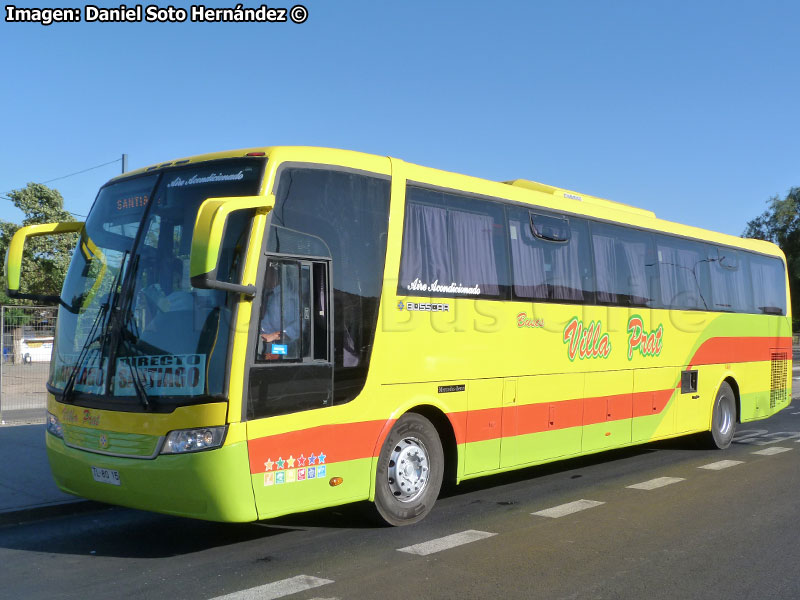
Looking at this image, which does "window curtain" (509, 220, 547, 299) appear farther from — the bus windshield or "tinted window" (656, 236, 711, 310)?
the bus windshield

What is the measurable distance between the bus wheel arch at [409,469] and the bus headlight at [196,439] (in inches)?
68.7

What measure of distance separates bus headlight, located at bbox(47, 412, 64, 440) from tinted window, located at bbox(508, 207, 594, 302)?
15.8 feet

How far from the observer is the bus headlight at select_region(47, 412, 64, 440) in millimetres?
6883

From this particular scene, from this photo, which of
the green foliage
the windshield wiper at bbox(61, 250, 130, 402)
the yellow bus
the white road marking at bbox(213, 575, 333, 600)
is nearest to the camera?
the white road marking at bbox(213, 575, 333, 600)

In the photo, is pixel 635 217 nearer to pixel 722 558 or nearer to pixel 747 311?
pixel 747 311

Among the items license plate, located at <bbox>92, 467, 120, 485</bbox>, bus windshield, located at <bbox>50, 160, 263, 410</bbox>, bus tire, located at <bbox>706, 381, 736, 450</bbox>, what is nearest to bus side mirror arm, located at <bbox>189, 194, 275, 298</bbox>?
bus windshield, located at <bbox>50, 160, 263, 410</bbox>

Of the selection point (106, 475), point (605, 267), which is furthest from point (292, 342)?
point (605, 267)

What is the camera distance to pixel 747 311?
13891mm

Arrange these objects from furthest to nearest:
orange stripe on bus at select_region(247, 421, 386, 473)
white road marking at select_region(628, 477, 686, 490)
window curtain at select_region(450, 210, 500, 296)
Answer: white road marking at select_region(628, 477, 686, 490) < window curtain at select_region(450, 210, 500, 296) < orange stripe on bus at select_region(247, 421, 386, 473)

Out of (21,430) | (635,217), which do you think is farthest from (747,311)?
(21,430)

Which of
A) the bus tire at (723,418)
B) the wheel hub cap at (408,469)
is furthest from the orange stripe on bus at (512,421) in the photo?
the bus tire at (723,418)

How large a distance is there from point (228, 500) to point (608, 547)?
10.2 ft

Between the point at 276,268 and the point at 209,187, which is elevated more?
the point at 209,187

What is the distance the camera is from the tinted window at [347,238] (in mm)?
6656
